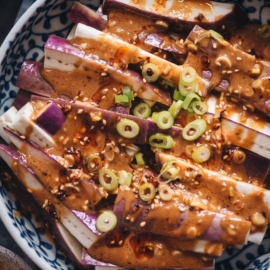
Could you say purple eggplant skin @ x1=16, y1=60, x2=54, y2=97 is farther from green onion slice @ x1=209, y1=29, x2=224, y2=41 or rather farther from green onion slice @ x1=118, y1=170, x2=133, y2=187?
green onion slice @ x1=209, y1=29, x2=224, y2=41

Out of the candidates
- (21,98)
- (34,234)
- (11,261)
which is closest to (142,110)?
(21,98)

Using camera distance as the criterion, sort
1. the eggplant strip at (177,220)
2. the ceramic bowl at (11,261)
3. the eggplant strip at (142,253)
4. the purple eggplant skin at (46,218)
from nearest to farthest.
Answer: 1. the eggplant strip at (177,220)
2. the eggplant strip at (142,253)
3. the purple eggplant skin at (46,218)
4. the ceramic bowl at (11,261)

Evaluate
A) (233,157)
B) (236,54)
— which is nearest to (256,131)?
(233,157)

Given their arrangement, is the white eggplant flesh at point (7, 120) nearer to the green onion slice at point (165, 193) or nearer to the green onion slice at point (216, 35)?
the green onion slice at point (165, 193)

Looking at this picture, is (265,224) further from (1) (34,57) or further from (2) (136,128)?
(1) (34,57)

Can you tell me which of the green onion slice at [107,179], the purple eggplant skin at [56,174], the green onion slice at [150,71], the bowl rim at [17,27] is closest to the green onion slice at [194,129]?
the green onion slice at [150,71]

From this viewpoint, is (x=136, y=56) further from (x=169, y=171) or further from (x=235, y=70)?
(x=169, y=171)

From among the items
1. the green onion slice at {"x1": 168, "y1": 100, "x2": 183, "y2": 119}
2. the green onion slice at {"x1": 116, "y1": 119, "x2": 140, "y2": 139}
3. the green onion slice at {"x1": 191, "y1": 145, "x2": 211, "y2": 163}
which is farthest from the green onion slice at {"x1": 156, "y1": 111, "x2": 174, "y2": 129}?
the green onion slice at {"x1": 191, "y1": 145, "x2": 211, "y2": 163}
